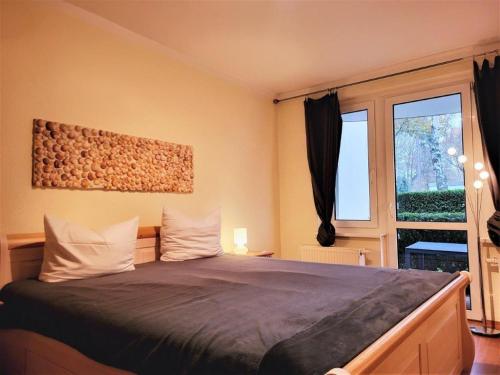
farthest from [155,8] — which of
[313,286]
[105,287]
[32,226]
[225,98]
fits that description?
[313,286]

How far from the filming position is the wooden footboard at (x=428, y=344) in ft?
3.56

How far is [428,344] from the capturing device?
1.58 m

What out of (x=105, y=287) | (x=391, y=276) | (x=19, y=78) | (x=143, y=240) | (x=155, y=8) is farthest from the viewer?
(x=143, y=240)

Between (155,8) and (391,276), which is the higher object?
(155,8)

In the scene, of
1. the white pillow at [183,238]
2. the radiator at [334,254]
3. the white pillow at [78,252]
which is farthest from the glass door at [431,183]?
the white pillow at [78,252]

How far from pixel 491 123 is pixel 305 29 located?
1.75 metres

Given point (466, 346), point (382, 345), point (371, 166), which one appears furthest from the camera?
point (371, 166)

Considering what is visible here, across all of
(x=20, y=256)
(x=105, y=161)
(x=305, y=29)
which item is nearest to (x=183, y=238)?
(x=105, y=161)

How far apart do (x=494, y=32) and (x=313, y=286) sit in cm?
269

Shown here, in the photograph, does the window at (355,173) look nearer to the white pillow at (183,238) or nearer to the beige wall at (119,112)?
the beige wall at (119,112)

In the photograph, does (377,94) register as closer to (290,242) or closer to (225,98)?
(225,98)

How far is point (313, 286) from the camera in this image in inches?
72.3

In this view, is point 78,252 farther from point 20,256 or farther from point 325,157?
point 325,157

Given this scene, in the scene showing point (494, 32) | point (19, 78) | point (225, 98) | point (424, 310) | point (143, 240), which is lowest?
point (424, 310)
